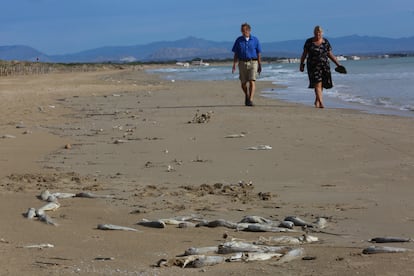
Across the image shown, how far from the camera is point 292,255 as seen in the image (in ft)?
11.9

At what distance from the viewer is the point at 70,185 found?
613 centimetres

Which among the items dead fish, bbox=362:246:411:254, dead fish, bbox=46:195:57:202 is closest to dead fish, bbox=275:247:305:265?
dead fish, bbox=362:246:411:254

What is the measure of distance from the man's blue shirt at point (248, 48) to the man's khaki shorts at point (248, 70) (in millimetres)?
131

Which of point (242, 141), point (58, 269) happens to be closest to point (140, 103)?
point (242, 141)

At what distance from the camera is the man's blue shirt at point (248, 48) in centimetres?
1408

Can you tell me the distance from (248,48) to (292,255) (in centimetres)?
1081

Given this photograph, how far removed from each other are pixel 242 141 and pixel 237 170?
2.02 m

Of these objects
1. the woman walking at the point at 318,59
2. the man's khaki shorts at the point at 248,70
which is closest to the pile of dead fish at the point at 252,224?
the woman walking at the point at 318,59

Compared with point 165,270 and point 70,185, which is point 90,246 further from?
point 70,185

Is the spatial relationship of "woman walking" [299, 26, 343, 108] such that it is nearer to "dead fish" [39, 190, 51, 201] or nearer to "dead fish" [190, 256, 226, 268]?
"dead fish" [39, 190, 51, 201]

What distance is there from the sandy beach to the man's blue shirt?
9.06 feet

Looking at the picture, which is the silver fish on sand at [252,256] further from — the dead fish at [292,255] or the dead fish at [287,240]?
the dead fish at [287,240]

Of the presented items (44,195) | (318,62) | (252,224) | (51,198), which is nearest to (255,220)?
(252,224)

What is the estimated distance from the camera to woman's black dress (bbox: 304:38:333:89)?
12.8 meters
